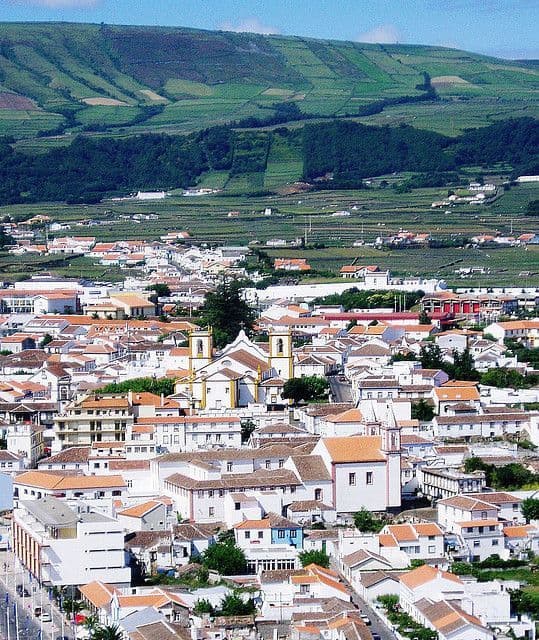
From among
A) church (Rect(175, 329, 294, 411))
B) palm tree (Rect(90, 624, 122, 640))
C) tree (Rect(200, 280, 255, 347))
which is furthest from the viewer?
tree (Rect(200, 280, 255, 347))

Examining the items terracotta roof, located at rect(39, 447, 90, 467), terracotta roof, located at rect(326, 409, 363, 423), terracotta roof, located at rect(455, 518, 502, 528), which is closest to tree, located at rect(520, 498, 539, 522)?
terracotta roof, located at rect(455, 518, 502, 528)

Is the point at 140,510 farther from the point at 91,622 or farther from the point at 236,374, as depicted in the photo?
the point at 236,374

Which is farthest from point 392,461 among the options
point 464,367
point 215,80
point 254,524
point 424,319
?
point 215,80

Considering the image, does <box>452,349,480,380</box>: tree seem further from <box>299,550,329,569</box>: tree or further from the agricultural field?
the agricultural field

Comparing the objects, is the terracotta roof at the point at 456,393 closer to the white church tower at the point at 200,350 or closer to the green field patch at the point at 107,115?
the white church tower at the point at 200,350

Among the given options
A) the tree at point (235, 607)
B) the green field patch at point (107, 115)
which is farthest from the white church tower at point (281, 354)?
the green field patch at point (107, 115)

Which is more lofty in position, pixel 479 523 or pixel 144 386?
pixel 144 386

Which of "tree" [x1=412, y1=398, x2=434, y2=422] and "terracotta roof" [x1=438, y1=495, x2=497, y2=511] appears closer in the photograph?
"terracotta roof" [x1=438, y1=495, x2=497, y2=511]
